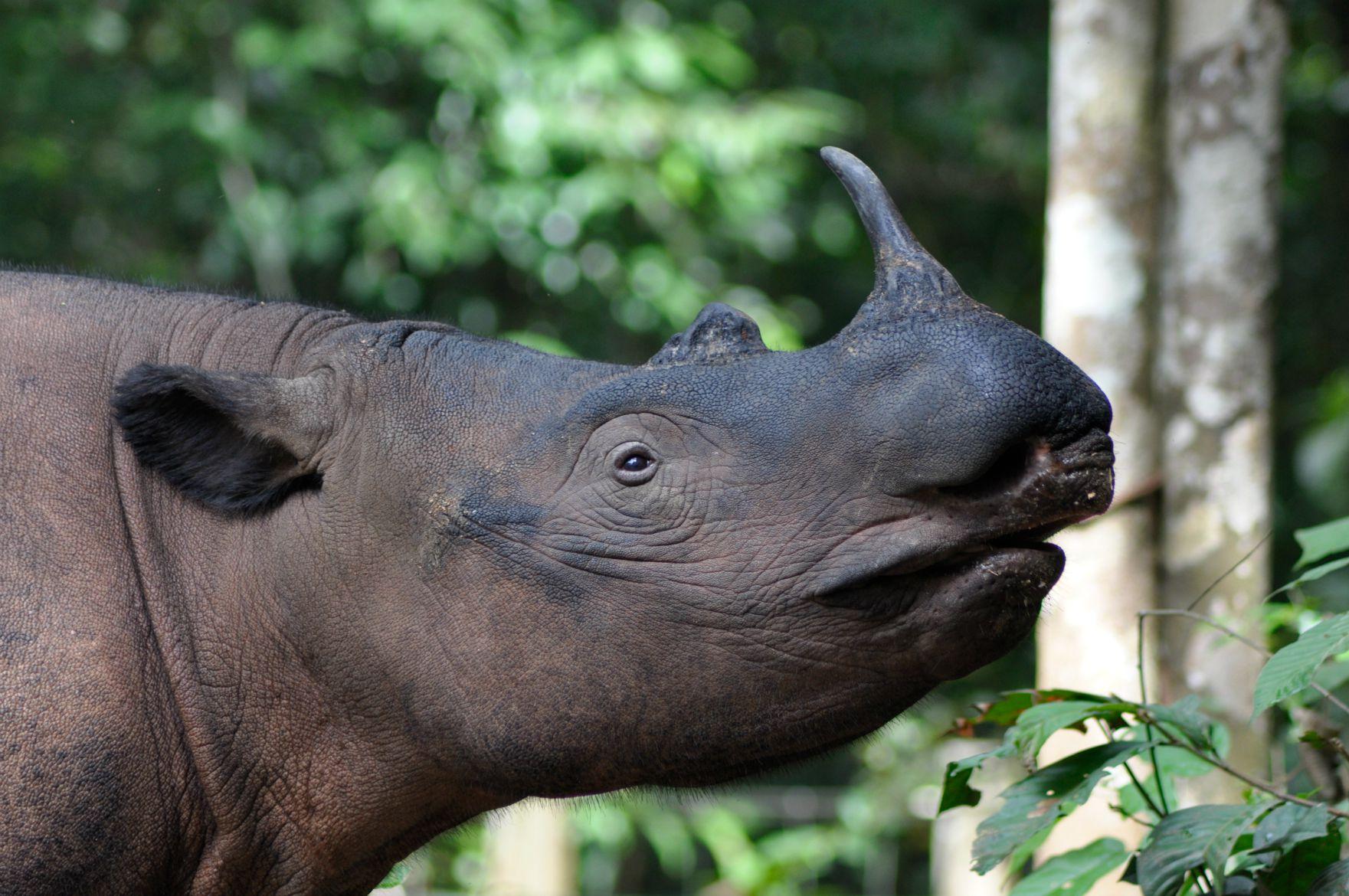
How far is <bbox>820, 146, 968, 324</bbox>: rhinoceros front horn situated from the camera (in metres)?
2.75

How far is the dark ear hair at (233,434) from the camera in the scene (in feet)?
10.3

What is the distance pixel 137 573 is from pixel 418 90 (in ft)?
24.3

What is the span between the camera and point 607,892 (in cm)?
1211

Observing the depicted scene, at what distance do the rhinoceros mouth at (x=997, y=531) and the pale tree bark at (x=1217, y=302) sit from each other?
2164 mm

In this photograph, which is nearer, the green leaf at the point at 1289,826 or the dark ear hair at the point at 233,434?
the green leaf at the point at 1289,826

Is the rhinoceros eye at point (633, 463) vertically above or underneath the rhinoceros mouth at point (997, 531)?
above

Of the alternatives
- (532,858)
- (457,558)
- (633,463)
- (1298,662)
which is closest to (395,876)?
(457,558)

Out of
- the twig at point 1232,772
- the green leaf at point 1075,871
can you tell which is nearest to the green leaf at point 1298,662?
the twig at point 1232,772

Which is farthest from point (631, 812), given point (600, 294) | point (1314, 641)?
point (1314, 641)

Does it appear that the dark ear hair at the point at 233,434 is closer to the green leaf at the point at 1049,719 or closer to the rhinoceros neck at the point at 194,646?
the rhinoceros neck at the point at 194,646

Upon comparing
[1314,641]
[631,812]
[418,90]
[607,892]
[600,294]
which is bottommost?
[607,892]

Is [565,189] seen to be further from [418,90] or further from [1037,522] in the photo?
[1037,522]

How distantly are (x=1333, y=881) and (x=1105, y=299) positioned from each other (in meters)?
2.49

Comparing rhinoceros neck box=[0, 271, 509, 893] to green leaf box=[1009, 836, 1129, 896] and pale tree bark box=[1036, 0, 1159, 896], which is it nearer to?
green leaf box=[1009, 836, 1129, 896]
